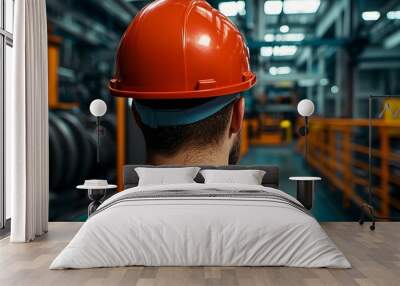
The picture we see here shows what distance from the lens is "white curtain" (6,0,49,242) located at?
12.8 feet

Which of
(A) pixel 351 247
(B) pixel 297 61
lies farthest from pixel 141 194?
Answer: (B) pixel 297 61

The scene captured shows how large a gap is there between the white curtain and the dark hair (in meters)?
0.92

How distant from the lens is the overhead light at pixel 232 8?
5.09 meters

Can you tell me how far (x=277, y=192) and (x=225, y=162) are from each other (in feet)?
3.45

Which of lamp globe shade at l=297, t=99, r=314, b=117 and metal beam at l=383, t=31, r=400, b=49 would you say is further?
metal beam at l=383, t=31, r=400, b=49

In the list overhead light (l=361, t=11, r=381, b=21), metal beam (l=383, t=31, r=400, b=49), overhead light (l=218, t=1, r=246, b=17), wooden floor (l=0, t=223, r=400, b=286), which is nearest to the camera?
wooden floor (l=0, t=223, r=400, b=286)

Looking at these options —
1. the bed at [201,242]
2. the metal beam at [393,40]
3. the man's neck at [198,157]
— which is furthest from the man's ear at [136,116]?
the metal beam at [393,40]

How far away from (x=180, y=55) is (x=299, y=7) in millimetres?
2281

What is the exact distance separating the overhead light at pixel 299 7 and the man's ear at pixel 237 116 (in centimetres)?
177

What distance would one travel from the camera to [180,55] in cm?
406

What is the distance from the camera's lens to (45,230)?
14.3 feet

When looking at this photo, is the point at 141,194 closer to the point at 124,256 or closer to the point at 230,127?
the point at 124,256

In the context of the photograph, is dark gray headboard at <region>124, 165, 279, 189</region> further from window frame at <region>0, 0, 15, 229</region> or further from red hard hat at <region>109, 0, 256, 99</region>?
window frame at <region>0, 0, 15, 229</region>

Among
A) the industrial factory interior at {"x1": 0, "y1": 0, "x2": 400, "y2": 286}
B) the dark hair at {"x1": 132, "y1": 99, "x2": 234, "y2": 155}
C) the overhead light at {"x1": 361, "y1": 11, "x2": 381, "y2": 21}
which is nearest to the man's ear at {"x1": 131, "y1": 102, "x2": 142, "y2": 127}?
the industrial factory interior at {"x1": 0, "y1": 0, "x2": 400, "y2": 286}
